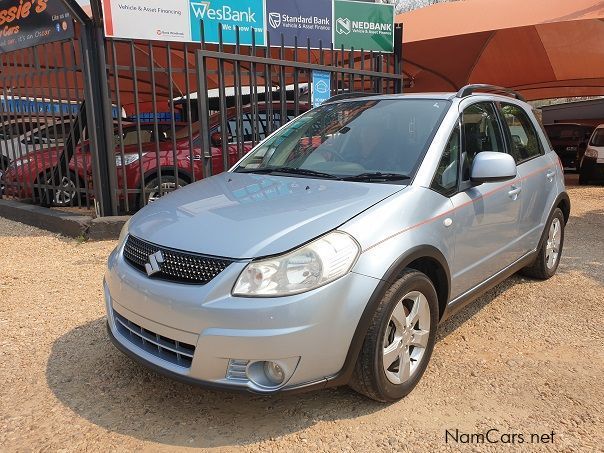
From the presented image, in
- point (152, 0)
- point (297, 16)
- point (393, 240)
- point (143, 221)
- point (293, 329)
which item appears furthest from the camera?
point (297, 16)

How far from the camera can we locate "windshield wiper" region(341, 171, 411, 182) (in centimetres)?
299

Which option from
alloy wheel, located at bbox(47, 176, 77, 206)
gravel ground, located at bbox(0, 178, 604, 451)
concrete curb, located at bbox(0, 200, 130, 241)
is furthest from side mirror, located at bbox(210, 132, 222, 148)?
gravel ground, located at bbox(0, 178, 604, 451)

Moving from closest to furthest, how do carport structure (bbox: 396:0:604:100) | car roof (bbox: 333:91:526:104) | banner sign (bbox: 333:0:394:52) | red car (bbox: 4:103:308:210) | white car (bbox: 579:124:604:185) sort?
1. car roof (bbox: 333:91:526:104)
2. red car (bbox: 4:103:308:210)
3. banner sign (bbox: 333:0:394:52)
4. carport structure (bbox: 396:0:604:100)
5. white car (bbox: 579:124:604:185)

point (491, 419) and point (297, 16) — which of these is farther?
point (297, 16)

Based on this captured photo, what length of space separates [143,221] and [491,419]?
213 cm

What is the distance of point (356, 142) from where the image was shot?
3.50 meters

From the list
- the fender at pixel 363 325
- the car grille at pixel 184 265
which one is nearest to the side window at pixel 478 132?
the fender at pixel 363 325

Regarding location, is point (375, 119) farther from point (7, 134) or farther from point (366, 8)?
point (7, 134)

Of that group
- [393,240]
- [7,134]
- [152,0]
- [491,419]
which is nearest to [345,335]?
[393,240]

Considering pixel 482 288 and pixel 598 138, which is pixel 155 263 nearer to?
pixel 482 288

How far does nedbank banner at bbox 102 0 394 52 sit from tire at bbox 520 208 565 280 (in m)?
3.88

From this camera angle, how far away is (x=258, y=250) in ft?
7.63

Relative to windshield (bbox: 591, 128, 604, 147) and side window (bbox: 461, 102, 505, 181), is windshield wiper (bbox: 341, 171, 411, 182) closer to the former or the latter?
side window (bbox: 461, 102, 505, 181)

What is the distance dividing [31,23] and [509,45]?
10865mm
